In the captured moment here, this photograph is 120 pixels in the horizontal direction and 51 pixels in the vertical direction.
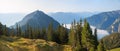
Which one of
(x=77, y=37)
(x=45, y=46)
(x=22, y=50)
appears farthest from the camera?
(x=77, y=37)

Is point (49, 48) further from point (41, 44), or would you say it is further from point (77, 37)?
point (77, 37)

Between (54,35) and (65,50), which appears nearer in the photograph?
(65,50)

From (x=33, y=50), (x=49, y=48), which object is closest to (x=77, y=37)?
(x=49, y=48)

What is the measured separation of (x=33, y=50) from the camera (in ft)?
461

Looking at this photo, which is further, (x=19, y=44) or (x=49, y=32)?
(x=49, y=32)

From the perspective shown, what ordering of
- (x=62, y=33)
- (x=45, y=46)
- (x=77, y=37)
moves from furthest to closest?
(x=62, y=33) → (x=77, y=37) → (x=45, y=46)

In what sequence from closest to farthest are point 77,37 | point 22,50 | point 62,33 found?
point 22,50, point 77,37, point 62,33

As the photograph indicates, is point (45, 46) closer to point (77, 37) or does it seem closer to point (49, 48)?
point (49, 48)

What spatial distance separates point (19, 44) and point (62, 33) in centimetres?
5521

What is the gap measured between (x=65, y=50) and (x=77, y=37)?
41.3 feet

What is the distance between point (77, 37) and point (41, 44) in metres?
23.9

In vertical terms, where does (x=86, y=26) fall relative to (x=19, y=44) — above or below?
above

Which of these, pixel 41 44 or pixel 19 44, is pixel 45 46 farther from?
pixel 19 44

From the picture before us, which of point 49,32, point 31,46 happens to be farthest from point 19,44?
point 49,32
